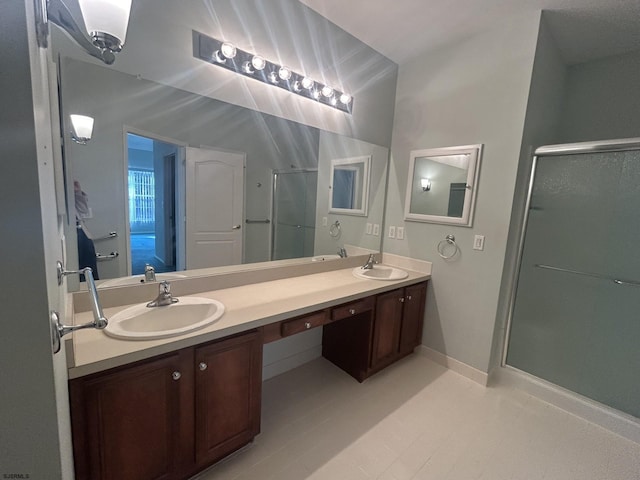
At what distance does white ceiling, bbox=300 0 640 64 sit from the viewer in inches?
69.6

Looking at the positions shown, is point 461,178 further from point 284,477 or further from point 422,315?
point 284,477

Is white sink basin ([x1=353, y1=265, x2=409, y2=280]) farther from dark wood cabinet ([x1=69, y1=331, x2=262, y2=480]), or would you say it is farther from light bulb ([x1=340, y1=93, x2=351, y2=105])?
light bulb ([x1=340, y1=93, x2=351, y2=105])

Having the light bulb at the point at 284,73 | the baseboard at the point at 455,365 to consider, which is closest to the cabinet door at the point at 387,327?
the baseboard at the point at 455,365

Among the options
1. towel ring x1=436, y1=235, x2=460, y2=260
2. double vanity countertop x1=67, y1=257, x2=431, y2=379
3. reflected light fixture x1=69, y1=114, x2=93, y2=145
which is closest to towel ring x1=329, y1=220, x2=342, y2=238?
double vanity countertop x1=67, y1=257, x2=431, y2=379

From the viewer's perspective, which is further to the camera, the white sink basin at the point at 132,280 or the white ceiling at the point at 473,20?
the white ceiling at the point at 473,20

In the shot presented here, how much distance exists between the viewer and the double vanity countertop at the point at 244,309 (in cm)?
101

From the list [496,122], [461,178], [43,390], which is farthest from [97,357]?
[496,122]

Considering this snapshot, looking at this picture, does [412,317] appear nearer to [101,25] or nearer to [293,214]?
[293,214]

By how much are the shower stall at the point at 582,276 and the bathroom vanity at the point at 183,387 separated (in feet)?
4.72

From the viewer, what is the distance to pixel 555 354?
2.17 metres

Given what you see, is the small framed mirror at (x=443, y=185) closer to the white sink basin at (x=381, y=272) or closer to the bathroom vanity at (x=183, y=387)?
the white sink basin at (x=381, y=272)

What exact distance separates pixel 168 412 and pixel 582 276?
2742 mm

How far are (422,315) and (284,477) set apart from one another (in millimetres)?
1653

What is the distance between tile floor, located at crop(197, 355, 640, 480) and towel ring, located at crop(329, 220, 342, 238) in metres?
1.16
